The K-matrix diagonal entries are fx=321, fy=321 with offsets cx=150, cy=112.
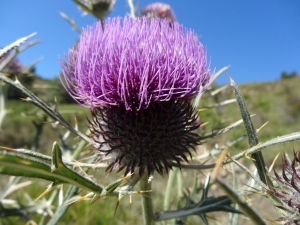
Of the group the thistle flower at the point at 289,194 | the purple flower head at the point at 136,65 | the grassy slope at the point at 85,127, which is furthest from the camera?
the grassy slope at the point at 85,127

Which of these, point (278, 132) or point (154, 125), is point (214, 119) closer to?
point (154, 125)

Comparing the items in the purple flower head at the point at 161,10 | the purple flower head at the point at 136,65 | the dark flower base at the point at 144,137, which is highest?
the purple flower head at the point at 161,10

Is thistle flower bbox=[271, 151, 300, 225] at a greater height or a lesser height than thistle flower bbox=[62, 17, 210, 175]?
lesser

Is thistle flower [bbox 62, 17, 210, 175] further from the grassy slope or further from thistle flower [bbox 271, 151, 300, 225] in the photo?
the grassy slope

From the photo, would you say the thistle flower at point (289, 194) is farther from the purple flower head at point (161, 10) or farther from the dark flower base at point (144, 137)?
the purple flower head at point (161, 10)

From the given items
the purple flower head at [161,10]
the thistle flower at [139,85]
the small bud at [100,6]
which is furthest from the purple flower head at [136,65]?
the purple flower head at [161,10]

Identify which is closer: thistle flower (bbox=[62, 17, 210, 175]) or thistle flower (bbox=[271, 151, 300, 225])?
thistle flower (bbox=[271, 151, 300, 225])

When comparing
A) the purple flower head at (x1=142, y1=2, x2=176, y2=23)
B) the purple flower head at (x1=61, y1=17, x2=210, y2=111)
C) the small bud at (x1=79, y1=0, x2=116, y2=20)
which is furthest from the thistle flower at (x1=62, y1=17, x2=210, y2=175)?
the purple flower head at (x1=142, y1=2, x2=176, y2=23)
